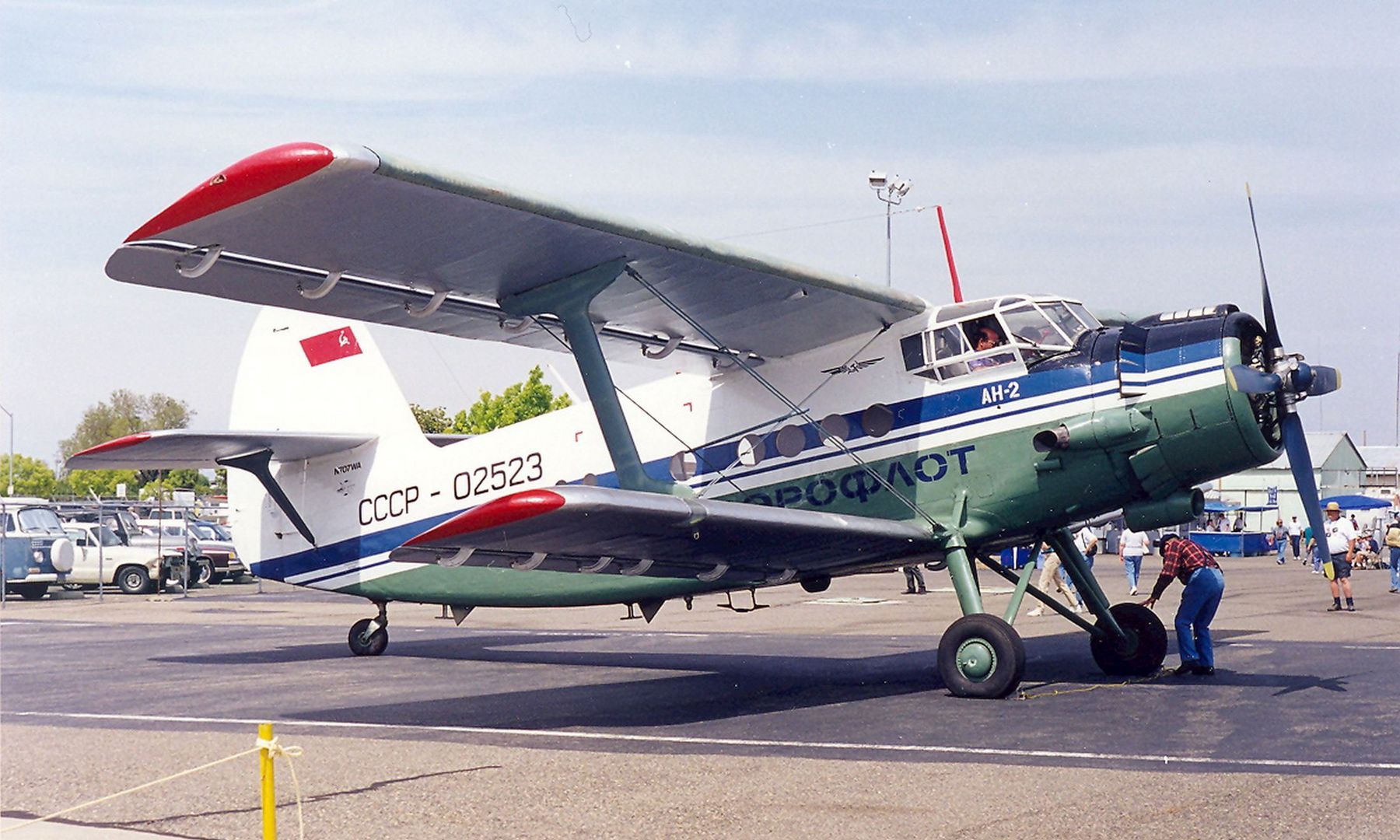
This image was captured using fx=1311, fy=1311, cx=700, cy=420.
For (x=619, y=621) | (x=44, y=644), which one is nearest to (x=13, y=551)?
(x=44, y=644)

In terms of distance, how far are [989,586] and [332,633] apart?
16668 millimetres

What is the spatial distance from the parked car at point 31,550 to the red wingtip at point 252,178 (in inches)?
1044

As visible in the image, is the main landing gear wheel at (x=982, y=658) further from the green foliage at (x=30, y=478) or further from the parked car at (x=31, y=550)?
the green foliage at (x=30, y=478)

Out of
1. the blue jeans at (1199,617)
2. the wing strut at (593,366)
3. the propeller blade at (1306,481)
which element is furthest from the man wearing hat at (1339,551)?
the wing strut at (593,366)

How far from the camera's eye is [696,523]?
408 inches

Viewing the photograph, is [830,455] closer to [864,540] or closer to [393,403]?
[864,540]

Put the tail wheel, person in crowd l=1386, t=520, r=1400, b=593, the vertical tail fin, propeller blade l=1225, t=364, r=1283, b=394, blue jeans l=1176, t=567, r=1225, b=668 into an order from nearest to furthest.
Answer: propeller blade l=1225, t=364, r=1283, b=394, blue jeans l=1176, t=567, r=1225, b=668, the vertical tail fin, person in crowd l=1386, t=520, r=1400, b=593, the tail wheel

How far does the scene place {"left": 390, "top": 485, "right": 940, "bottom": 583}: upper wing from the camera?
31.1 ft

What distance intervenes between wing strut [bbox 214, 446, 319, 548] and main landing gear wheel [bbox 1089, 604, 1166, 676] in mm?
9258

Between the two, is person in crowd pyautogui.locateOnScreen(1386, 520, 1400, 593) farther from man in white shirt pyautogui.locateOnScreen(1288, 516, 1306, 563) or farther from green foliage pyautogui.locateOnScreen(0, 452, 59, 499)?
green foliage pyautogui.locateOnScreen(0, 452, 59, 499)

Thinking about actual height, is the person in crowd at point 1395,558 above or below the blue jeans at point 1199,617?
below

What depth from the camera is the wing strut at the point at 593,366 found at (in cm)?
1155

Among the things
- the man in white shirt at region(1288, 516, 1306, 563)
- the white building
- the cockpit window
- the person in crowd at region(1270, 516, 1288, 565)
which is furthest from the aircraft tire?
the white building

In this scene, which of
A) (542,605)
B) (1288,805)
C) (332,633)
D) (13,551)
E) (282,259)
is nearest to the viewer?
(1288,805)
